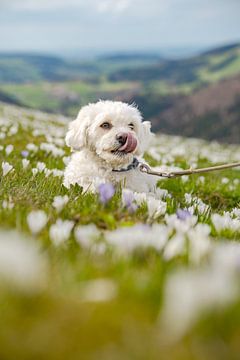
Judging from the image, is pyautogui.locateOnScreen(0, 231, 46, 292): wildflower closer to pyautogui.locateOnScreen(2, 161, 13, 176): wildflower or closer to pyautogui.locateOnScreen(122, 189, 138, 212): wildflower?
pyautogui.locateOnScreen(122, 189, 138, 212): wildflower

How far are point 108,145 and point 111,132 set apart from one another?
24 cm

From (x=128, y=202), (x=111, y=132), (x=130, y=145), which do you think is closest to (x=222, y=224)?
(x=128, y=202)

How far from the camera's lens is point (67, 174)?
8.49m

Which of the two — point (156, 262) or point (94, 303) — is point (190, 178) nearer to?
point (156, 262)

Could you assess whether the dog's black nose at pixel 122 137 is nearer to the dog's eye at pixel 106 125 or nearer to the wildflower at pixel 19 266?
the dog's eye at pixel 106 125

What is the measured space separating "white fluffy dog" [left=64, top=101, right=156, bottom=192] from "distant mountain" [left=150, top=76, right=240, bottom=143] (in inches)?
6438

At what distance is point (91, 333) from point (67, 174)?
6041 millimetres

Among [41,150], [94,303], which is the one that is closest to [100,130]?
[41,150]

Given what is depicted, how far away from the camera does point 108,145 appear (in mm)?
7883

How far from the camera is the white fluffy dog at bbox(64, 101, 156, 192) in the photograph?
312 inches

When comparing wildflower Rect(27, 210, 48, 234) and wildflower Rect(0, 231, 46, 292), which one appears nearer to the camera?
wildflower Rect(0, 231, 46, 292)

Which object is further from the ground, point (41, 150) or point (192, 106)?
point (192, 106)

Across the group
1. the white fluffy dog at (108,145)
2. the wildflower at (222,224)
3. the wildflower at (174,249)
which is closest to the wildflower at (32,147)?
the white fluffy dog at (108,145)

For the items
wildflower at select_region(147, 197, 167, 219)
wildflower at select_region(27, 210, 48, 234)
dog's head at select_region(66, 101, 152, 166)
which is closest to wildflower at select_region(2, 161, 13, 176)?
dog's head at select_region(66, 101, 152, 166)
